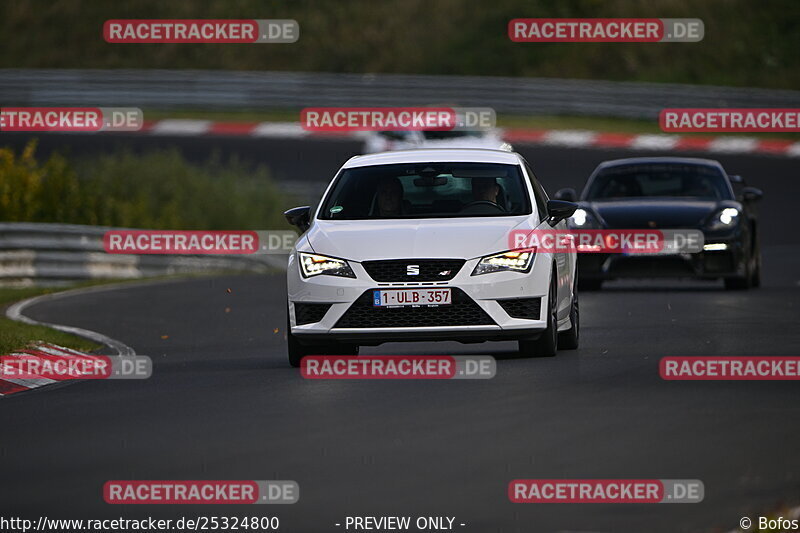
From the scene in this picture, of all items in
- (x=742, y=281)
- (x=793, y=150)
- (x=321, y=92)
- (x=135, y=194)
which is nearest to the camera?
(x=742, y=281)

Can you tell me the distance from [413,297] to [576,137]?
26940 mm

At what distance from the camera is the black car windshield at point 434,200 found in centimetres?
1359

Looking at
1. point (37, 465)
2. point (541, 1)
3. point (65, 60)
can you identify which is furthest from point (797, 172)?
point (37, 465)

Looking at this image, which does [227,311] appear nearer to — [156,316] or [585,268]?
[156,316]

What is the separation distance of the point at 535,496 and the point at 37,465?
2563 mm

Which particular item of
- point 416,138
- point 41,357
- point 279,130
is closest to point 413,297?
point 41,357

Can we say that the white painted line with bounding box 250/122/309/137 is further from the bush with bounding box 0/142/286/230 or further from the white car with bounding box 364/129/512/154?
the bush with bounding box 0/142/286/230

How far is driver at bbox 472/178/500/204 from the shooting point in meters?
13.7

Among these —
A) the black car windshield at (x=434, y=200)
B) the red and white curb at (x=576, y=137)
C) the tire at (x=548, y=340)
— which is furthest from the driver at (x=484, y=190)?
the red and white curb at (x=576, y=137)

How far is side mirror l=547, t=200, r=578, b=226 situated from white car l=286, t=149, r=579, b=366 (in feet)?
0.63

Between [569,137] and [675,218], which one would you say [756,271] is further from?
[569,137]

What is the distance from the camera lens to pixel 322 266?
12.9m

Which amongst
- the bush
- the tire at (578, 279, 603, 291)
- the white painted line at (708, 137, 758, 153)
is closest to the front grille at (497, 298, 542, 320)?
the tire at (578, 279, 603, 291)

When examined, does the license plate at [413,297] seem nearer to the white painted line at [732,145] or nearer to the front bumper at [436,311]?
the front bumper at [436,311]
